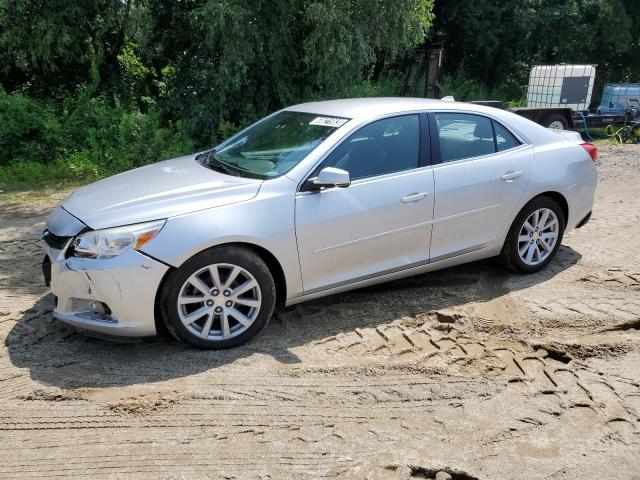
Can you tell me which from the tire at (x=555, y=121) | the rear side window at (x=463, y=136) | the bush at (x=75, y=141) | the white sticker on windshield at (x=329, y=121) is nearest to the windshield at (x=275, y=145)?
the white sticker on windshield at (x=329, y=121)

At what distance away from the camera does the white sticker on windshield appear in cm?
466

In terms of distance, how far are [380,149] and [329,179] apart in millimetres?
715

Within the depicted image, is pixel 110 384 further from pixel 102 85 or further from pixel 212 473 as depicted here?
pixel 102 85

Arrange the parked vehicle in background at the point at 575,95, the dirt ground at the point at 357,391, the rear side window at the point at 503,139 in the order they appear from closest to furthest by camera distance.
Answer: the dirt ground at the point at 357,391, the rear side window at the point at 503,139, the parked vehicle in background at the point at 575,95

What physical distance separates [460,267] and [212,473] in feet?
11.5

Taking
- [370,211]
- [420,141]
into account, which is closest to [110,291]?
[370,211]

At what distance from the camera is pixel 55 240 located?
415cm

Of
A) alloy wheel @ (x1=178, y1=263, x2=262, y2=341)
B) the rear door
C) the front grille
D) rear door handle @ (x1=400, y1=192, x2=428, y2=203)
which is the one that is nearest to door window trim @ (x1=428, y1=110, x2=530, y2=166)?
the rear door

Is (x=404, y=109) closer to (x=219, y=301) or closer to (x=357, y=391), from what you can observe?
(x=219, y=301)

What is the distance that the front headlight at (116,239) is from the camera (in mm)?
3793

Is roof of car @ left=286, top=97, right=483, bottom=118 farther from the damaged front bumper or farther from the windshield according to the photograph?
the damaged front bumper

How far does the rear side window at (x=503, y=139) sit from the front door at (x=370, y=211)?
0.83 metres

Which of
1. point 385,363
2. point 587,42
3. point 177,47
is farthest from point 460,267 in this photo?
point 587,42

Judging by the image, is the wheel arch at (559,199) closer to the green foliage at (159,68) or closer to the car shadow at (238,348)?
the car shadow at (238,348)
